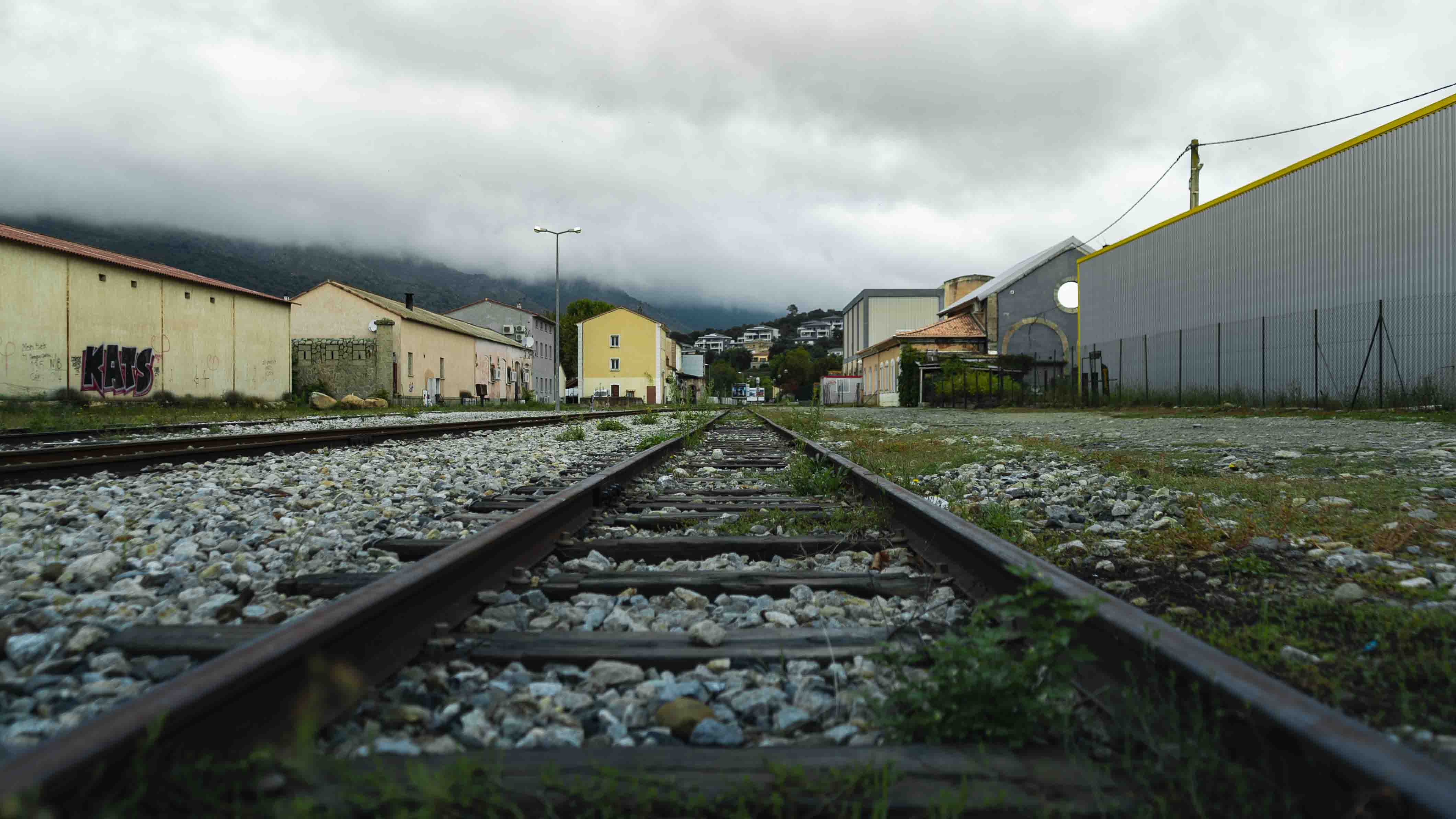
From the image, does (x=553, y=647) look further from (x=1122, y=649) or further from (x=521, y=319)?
(x=521, y=319)

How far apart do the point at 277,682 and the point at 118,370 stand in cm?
2589

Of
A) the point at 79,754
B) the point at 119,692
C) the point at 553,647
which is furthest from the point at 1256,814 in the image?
the point at 119,692

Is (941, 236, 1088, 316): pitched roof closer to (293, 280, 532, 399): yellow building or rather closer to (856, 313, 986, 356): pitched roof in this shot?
(856, 313, 986, 356): pitched roof

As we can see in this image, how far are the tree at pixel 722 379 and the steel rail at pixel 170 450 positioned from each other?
199ft

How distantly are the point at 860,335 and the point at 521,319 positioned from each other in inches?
1123

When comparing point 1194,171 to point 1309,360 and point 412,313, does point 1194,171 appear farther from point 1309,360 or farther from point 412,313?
point 412,313

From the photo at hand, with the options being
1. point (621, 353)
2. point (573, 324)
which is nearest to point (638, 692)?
point (621, 353)

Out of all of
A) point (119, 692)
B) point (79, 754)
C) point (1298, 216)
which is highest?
point (1298, 216)

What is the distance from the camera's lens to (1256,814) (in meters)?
1.16

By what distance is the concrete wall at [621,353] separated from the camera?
204 ft

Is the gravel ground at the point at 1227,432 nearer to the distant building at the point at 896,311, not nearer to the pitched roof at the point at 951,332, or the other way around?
the pitched roof at the point at 951,332

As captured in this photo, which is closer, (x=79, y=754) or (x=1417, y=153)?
(x=79, y=754)

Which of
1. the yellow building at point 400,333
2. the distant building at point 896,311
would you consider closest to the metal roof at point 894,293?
the distant building at point 896,311

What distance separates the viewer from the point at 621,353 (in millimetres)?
62344
